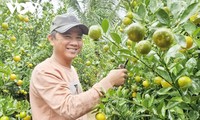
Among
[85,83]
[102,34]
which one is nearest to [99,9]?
[85,83]

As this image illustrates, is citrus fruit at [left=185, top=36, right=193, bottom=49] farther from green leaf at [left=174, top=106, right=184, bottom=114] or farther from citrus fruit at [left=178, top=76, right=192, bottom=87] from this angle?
green leaf at [left=174, top=106, right=184, bottom=114]

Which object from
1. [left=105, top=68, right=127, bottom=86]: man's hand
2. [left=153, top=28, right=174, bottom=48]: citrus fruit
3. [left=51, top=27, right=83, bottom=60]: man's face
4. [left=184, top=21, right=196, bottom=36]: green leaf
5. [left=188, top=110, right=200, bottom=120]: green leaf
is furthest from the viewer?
[left=51, top=27, right=83, bottom=60]: man's face

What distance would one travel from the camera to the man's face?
6.31 feet

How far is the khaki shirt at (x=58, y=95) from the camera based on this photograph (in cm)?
158

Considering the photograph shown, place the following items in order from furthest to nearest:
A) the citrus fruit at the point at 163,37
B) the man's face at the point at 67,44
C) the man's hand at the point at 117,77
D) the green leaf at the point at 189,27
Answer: the man's face at the point at 67,44
the man's hand at the point at 117,77
the green leaf at the point at 189,27
the citrus fruit at the point at 163,37

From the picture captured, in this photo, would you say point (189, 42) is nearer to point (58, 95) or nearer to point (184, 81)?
point (184, 81)

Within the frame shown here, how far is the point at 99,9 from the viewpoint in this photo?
363 inches

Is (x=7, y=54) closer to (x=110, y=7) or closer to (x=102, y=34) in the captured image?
(x=102, y=34)

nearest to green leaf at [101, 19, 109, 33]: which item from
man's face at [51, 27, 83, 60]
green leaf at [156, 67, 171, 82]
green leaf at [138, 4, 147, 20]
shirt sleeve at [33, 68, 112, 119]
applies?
green leaf at [138, 4, 147, 20]

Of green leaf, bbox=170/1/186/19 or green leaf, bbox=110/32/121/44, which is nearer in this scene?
green leaf, bbox=170/1/186/19

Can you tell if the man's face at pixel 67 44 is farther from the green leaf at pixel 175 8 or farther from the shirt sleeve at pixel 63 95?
the green leaf at pixel 175 8

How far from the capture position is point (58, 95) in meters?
1.65

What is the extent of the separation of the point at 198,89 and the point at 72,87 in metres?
1.04

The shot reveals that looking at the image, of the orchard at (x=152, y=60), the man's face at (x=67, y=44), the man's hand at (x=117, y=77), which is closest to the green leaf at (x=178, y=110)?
the orchard at (x=152, y=60)
